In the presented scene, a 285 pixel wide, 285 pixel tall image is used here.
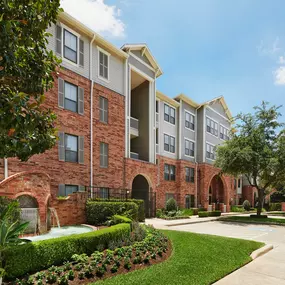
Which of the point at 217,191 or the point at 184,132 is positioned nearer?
the point at 184,132

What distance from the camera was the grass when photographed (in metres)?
6.18

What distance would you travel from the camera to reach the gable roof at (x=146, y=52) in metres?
21.7

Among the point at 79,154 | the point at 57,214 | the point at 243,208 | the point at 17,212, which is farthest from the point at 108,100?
the point at 243,208

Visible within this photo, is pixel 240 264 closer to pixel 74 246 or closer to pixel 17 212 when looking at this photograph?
pixel 74 246

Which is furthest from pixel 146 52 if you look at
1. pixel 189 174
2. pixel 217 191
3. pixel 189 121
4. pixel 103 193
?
pixel 217 191

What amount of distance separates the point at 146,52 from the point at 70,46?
27.9 ft

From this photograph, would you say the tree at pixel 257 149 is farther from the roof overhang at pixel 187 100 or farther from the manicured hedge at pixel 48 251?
the manicured hedge at pixel 48 251

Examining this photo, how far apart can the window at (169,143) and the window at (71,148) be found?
42.4 ft

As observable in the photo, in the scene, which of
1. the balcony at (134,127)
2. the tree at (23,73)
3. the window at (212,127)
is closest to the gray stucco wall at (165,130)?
the balcony at (134,127)

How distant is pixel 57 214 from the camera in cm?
1307

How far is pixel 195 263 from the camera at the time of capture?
7.54 m

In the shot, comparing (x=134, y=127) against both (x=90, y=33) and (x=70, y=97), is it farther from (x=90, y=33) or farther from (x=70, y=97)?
(x=90, y=33)

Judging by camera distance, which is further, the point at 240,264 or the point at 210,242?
the point at 210,242

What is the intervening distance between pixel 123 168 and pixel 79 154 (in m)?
4.40
